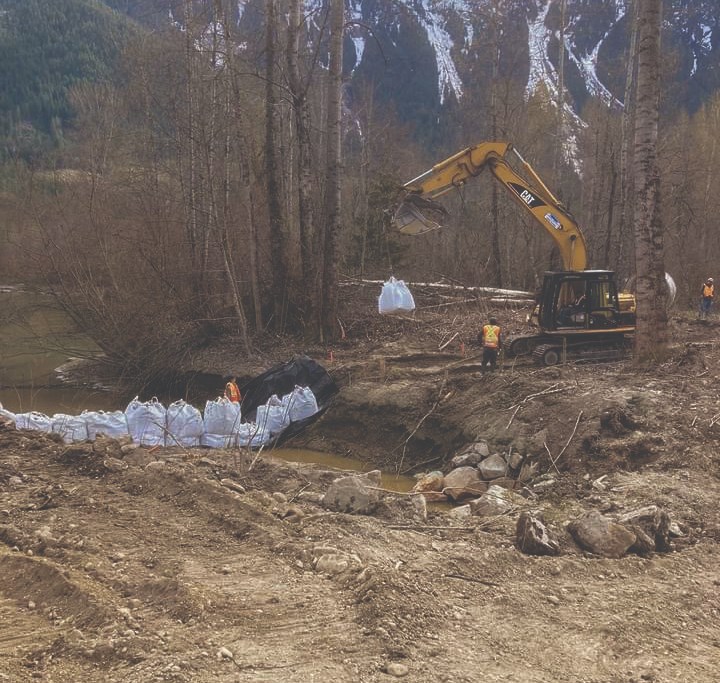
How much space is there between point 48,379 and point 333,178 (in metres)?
8.88

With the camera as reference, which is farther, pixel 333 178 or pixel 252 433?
pixel 333 178

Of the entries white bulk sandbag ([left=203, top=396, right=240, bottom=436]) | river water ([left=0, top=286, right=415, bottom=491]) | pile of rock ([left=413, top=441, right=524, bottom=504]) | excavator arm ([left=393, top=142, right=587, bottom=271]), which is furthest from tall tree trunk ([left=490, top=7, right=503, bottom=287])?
white bulk sandbag ([left=203, top=396, right=240, bottom=436])

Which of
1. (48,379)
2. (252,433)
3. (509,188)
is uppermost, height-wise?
(509,188)

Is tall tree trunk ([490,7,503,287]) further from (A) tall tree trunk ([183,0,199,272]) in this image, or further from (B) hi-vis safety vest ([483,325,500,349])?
(B) hi-vis safety vest ([483,325,500,349])

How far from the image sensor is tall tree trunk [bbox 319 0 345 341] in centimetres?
1320

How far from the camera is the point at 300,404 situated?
1091cm

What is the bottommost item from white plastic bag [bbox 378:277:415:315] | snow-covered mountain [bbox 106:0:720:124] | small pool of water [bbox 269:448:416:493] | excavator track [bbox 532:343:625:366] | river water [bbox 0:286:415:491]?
small pool of water [bbox 269:448:416:493]

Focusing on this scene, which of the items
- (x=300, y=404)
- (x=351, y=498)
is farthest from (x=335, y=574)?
(x=300, y=404)

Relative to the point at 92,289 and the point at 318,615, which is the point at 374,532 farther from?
the point at 92,289

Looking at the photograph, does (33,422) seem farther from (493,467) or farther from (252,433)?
(493,467)

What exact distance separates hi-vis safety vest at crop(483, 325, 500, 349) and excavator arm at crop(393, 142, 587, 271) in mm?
2580

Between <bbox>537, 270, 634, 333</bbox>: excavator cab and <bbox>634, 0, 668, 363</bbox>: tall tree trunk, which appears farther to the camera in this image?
<bbox>537, 270, 634, 333</bbox>: excavator cab

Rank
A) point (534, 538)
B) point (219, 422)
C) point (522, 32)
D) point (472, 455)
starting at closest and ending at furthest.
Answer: point (534, 538) → point (472, 455) → point (219, 422) → point (522, 32)

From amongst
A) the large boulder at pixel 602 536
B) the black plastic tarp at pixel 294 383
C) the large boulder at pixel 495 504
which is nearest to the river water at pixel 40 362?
the black plastic tarp at pixel 294 383
